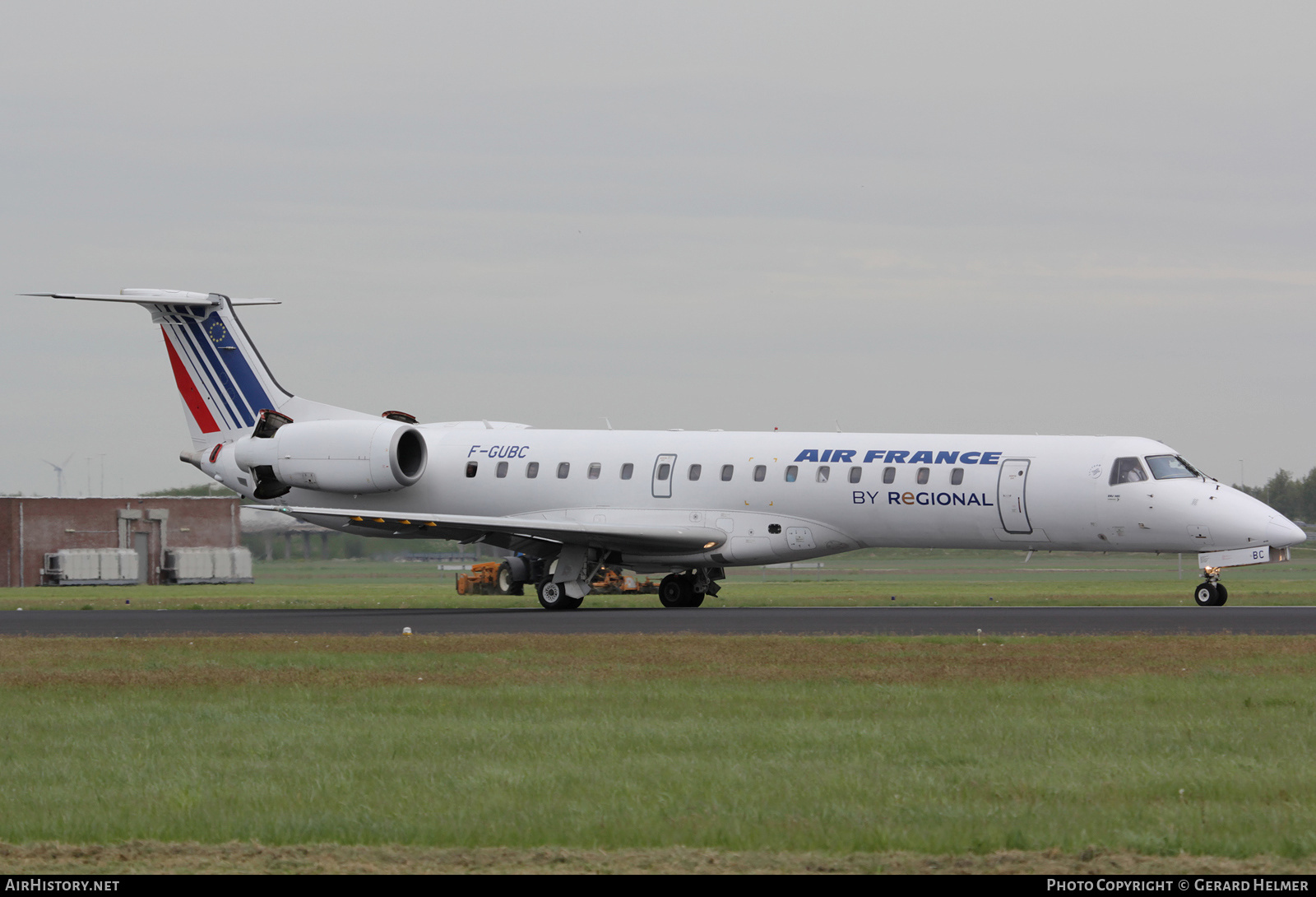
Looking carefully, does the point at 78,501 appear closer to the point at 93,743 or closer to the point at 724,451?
the point at 724,451

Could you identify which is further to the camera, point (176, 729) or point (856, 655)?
point (856, 655)

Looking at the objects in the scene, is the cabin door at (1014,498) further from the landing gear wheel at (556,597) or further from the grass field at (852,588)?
the landing gear wheel at (556,597)

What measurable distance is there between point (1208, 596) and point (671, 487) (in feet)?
37.4

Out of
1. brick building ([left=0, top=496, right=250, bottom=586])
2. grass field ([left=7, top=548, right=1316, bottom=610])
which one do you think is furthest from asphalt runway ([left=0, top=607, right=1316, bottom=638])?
brick building ([left=0, top=496, right=250, bottom=586])

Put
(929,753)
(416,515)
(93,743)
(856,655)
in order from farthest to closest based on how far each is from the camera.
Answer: (416,515), (856,655), (93,743), (929,753)

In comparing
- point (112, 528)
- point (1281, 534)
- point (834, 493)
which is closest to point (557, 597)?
point (834, 493)

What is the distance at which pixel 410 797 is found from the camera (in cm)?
972

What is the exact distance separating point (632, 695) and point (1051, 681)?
169 inches

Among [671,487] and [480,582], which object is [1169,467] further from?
[480,582]

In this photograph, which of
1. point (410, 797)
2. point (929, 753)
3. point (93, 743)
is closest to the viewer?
point (410, 797)

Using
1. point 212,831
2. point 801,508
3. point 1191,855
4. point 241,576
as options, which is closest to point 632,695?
point 212,831

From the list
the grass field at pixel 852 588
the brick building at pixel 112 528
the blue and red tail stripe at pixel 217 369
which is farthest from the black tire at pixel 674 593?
the brick building at pixel 112 528

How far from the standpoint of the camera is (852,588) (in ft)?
177

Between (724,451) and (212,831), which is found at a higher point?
(724,451)
